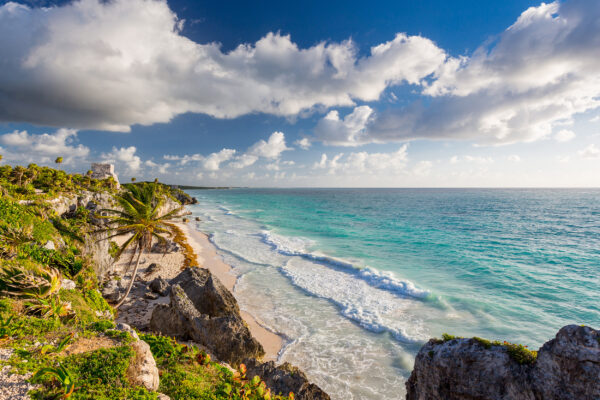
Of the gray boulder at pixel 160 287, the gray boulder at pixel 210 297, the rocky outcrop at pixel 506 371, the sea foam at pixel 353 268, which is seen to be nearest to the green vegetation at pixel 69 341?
the gray boulder at pixel 210 297

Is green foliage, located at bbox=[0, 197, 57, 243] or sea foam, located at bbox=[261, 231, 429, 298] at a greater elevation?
green foliage, located at bbox=[0, 197, 57, 243]

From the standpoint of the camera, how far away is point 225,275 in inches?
877

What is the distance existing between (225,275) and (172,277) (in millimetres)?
4277

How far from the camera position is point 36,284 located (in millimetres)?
8469

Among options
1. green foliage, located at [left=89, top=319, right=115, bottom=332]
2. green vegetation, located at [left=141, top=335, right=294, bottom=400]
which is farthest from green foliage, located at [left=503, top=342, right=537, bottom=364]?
green foliage, located at [left=89, top=319, right=115, bottom=332]

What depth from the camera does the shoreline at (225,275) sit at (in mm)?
12602

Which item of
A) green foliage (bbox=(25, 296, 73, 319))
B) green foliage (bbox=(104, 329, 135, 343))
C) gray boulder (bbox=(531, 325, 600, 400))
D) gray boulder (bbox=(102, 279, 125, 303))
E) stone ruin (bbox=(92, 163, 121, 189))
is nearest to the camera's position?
gray boulder (bbox=(531, 325, 600, 400))

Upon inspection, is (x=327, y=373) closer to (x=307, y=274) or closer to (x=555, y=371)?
(x=555, y=371)

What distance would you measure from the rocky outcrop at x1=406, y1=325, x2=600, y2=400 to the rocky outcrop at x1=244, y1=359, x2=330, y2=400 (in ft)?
9.79

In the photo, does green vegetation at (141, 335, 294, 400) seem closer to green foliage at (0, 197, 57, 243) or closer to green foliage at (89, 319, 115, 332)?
green foliage at (89, 319, 115, 332)

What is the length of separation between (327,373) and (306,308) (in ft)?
18.7

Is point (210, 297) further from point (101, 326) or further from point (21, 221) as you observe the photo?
point (21, 221)

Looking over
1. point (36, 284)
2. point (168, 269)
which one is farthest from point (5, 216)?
point (168, 269)

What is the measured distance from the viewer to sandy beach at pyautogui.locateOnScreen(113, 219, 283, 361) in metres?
13.1
